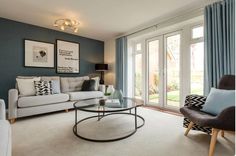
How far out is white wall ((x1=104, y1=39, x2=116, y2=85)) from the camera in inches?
197

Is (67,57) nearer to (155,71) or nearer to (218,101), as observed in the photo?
(155,71)

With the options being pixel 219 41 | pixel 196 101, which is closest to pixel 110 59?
pixel 219 41

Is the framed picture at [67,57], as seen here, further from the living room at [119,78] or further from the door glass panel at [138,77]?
the door glass panel at [138,77]

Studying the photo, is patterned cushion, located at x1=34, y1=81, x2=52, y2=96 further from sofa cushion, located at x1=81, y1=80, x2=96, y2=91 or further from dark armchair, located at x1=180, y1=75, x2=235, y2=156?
dark armchair, located at x1=180, y1=75, x2=235, y2=156

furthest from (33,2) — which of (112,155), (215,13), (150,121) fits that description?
(215,13)

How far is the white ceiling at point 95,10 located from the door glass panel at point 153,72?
794mm

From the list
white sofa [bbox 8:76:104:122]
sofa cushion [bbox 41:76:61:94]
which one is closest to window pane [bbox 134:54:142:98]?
white sofa [bbox 8:76:104:122]

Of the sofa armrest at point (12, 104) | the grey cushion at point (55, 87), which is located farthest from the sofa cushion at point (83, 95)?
the sofa armrest at point (12, 104)

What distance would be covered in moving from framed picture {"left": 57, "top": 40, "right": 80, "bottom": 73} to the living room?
0.03m

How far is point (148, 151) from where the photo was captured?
63.2 inches

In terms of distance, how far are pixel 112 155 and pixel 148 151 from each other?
1.37 feet

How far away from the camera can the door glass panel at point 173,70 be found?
3574 mm

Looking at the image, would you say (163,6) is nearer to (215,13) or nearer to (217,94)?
(215,13)

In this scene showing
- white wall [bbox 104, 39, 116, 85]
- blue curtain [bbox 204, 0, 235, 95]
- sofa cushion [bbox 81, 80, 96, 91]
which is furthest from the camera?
white wall [bbox 104, 39, 116, 85]
